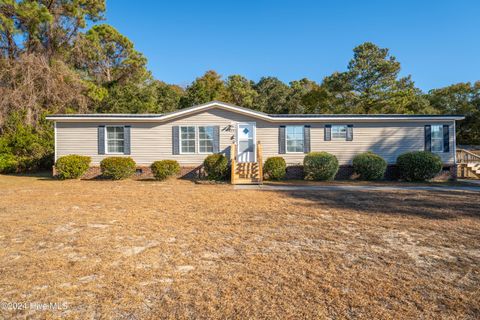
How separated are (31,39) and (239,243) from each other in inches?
927

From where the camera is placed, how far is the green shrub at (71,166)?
11844 mm

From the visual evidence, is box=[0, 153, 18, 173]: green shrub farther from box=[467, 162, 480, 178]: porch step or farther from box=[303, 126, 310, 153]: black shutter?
box=[467, 162, 480, 178]: porch step

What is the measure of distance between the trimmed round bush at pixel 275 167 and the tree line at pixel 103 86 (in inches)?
510

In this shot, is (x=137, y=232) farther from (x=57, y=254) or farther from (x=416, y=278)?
(x=416, y=278)

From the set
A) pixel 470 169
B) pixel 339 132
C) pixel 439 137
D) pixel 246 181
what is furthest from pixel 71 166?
pixel 470 169

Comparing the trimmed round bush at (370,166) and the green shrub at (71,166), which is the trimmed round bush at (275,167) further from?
the green shrub at (71,166)

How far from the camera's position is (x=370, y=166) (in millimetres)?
12133

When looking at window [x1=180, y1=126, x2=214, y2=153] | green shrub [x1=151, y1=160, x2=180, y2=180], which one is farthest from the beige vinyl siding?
green shrub [x1=151, y1=160, x2=180, y2=180]

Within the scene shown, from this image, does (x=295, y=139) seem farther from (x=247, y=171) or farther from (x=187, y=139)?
(x=187, y=139)

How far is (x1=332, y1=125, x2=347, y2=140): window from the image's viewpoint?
13.4m

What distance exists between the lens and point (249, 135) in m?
13.1

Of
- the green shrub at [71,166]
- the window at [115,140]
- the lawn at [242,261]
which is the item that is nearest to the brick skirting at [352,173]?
the lawn at [242,261]

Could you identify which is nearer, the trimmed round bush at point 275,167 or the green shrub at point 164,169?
the green shrub at point 164,169

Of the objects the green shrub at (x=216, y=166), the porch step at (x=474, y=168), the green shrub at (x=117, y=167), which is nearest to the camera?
the green shrub at (x=117, y=167)
